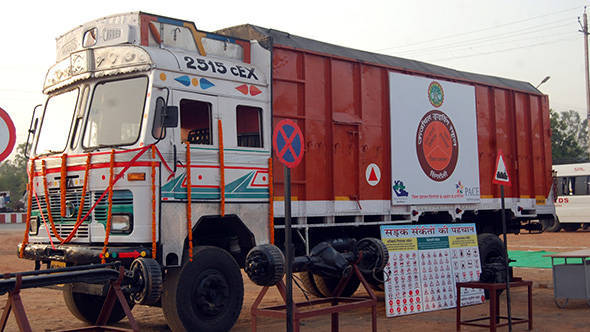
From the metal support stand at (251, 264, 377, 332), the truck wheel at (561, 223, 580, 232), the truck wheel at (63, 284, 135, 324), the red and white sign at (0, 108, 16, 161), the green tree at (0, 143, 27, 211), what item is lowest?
the truck wheel at (63, 284, 135, 324)

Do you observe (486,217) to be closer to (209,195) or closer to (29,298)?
(209,195)

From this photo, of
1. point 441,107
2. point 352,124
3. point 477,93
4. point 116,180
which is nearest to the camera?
point 116,180

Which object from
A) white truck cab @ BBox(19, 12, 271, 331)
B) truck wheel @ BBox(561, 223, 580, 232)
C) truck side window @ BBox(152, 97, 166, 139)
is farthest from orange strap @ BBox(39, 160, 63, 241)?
truck wheel @ BBox(561, 223, 580, 232)

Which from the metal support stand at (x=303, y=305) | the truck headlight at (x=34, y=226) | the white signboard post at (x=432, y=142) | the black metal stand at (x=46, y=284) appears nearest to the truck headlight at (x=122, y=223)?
the truck headlight at (x=34, y=226)

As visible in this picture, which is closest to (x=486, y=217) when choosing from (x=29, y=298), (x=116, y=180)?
(x=116, y=180)

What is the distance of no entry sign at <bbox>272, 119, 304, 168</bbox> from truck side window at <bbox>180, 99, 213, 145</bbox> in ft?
7.05

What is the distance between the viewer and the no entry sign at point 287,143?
23.0ft

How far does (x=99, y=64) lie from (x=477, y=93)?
306 inches

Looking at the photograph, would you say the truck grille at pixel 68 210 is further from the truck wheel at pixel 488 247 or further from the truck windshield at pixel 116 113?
the truck wheel at pixel 488 247

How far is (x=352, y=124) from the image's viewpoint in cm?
1107

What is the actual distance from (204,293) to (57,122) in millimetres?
3222

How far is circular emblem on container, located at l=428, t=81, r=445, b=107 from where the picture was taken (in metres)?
12.5

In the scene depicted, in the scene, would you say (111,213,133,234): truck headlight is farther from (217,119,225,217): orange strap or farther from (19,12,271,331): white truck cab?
(217,119,225,217): orange strap

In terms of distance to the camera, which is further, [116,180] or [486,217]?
[486,217]
